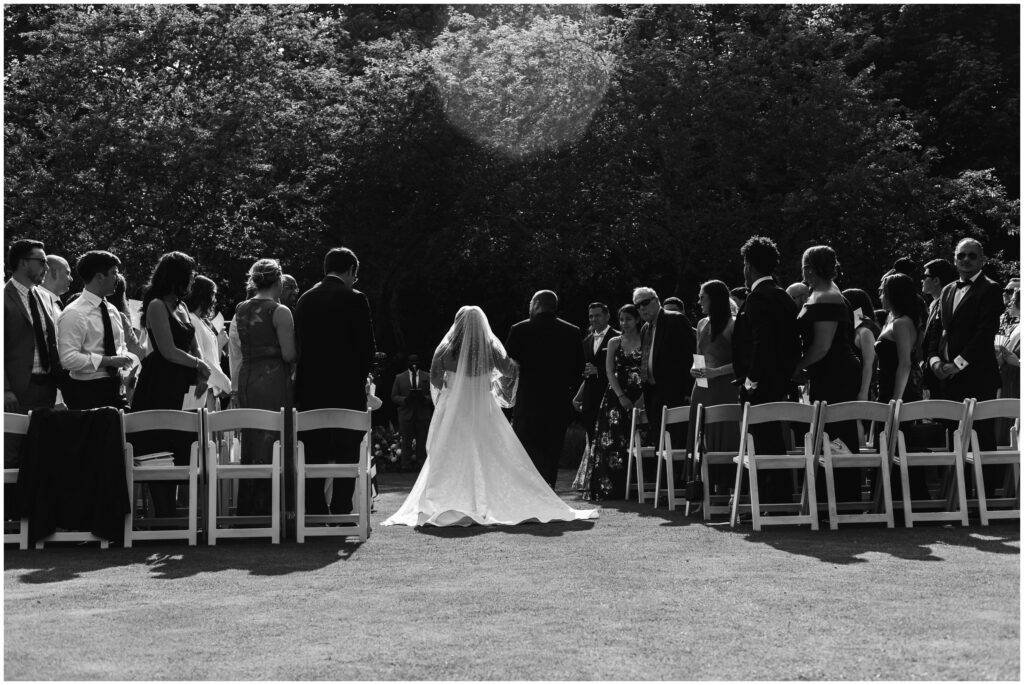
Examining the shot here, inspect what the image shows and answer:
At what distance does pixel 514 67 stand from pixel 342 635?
2145 cm

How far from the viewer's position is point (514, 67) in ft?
86.5

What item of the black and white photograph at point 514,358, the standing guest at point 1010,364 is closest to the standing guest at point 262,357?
the black and white photograph at point 514,358

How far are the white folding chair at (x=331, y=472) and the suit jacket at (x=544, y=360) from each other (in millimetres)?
3770

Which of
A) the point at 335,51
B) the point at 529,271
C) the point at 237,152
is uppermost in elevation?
the point at 335,51

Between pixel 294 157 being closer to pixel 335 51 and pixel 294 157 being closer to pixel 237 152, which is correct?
pixel 237 152

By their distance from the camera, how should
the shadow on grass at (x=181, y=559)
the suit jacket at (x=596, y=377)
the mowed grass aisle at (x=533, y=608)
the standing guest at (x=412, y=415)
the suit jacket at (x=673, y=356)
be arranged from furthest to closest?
1. the standing guest at (x=412, y=415)
2. the suit jacket at (x=596, y=377)
3. the suit jacket at (x=673, y=356)
4. the shadow on grass at (x=181, y=559)
5. the mowed grass aisle at (x=533, y=608)

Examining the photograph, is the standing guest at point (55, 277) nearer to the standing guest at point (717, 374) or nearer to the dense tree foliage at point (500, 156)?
the standing guest at point (717, 374)

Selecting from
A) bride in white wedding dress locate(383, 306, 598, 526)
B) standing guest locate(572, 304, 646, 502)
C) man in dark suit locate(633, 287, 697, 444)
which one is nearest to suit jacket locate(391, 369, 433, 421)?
standing guest locate(572, 304, 646, 502)

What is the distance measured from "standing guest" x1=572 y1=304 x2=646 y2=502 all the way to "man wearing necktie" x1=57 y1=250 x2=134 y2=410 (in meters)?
5.23

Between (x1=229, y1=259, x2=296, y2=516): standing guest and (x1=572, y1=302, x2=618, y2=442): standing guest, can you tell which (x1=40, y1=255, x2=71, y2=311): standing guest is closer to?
(x1=229, y1=259, x2=296, y2=516): standing guest

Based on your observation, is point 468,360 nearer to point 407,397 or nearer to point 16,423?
point 16,423

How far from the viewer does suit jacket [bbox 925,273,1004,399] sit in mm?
10648


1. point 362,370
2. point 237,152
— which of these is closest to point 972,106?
point 237,152

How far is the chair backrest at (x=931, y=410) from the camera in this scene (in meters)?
10.2
